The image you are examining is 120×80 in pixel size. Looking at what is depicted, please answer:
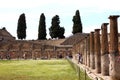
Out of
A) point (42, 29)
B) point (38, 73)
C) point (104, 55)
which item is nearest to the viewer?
point (104, 55)

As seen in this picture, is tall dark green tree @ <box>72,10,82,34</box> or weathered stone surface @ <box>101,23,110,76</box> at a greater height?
tall dark green tree @ <box>72,10,82,34</box>

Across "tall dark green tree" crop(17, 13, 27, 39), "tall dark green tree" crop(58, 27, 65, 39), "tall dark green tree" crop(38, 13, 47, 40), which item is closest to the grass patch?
"tall dark green tree" crop(38, 13, 47, 40)

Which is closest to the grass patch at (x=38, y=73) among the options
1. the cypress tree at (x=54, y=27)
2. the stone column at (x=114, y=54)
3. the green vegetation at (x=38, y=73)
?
the green vegetation at (x=38, y=73)

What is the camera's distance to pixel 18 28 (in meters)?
78.9

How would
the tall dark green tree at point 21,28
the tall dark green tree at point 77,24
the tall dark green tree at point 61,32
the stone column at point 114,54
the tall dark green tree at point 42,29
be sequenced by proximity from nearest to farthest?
the stone column at point 114,54
the tall dark green tree at point 77,24
the tall dark green tree at point 42,29
the tall dark green tree at point 21,28
the tall dark green tree at point 61,32

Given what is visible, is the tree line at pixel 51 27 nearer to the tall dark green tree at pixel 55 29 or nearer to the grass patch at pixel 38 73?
the tall dark green tree at pixel 55 29

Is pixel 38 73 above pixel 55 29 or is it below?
below

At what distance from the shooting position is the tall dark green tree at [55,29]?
8112 centimetres

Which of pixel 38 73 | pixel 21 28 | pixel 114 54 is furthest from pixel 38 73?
pixel 21 28

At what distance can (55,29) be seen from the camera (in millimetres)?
80688

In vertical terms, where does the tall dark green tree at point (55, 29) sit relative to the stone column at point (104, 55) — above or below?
above

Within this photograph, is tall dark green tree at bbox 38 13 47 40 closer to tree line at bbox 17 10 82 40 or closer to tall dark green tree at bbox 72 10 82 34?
tree line at bbox 17 10 82 40

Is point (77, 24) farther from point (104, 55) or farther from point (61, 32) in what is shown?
point (104, 55)

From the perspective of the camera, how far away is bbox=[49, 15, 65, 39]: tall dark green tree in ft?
266
